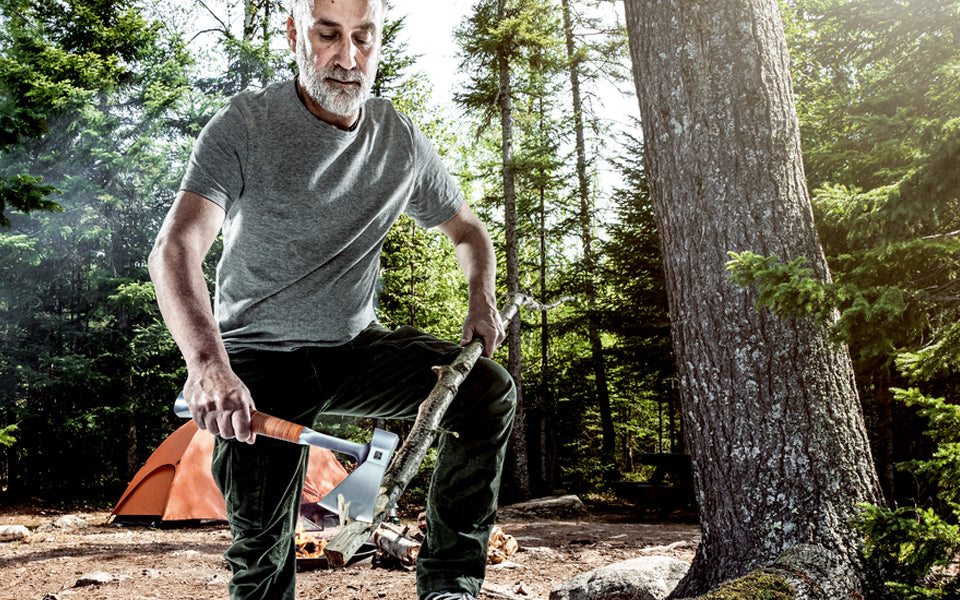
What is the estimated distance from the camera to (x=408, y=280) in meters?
15.4

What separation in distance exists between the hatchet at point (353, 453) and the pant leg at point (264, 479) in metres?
0.42

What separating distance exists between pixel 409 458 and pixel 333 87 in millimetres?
1489

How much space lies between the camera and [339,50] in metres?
A: 2.56

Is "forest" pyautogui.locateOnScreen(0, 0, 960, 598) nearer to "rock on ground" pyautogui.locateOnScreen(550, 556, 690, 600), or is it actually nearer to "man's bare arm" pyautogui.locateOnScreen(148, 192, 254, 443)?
"rock on ground" pyautogui.locateOnScreen(550, 556, 690, 600)

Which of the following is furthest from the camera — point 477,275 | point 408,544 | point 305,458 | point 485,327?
point 408,544

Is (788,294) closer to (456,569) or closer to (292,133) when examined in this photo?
(456,569)

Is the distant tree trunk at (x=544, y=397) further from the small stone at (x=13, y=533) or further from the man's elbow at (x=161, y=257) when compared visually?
the man's elbow at (x=161, y=257)

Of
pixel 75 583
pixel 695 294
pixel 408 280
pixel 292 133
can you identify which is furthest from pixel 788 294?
pixel 408 280

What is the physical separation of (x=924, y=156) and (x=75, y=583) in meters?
6.68

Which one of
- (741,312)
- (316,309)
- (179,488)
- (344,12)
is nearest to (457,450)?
(316,309)

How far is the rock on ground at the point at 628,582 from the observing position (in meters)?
4.24

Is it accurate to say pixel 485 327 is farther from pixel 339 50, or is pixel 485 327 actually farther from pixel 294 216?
pixel 339 50

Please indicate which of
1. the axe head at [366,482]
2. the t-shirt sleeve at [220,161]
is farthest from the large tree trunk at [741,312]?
the t-shirt sleeve at [220,161]

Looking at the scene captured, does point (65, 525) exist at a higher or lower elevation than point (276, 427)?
lower
